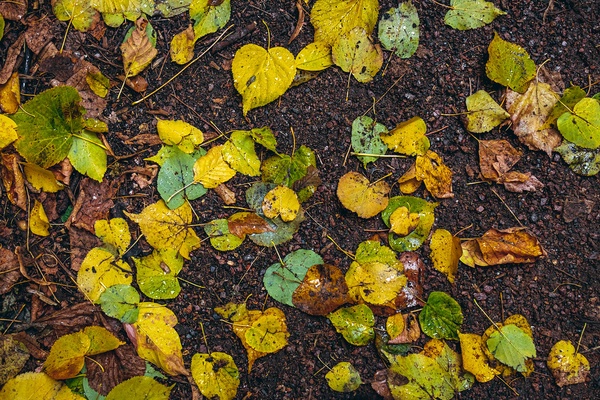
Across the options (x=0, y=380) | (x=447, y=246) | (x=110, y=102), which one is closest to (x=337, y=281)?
(x=447, y=246)

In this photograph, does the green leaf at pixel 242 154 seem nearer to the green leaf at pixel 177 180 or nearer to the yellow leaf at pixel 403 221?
the green leaf at pixel 177 180

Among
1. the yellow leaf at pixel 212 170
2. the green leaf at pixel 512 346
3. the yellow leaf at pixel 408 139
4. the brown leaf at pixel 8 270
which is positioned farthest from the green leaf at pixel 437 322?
the brown leaf at pixel 8 270

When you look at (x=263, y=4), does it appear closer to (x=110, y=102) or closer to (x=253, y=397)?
(x=110, y=102)

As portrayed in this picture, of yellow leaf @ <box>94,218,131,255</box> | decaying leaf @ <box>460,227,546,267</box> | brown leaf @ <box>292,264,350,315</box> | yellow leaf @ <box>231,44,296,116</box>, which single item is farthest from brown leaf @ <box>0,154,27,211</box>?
decaying leaf @ <box>460,227,546,267</box>

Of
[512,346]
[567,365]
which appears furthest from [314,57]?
[567,365]

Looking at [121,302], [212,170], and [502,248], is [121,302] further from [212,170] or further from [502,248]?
[502,248]

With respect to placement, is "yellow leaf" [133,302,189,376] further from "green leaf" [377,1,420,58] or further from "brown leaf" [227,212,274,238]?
"green leaf" [377,1,420,58]
